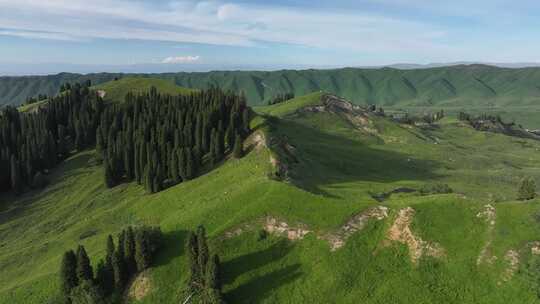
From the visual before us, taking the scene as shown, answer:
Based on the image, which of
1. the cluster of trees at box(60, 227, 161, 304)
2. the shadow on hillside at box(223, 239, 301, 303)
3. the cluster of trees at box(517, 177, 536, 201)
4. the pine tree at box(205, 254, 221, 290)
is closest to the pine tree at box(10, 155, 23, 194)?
the cluster of trees at box(60, 227, 161, 304)

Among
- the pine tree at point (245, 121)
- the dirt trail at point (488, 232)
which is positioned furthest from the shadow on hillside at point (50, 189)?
the dirt trail at point (488, 232)

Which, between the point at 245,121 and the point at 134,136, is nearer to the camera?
the point at 245,121

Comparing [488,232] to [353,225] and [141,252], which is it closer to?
[353,225]

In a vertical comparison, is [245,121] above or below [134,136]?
above

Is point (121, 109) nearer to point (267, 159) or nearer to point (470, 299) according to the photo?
point (267, 159)

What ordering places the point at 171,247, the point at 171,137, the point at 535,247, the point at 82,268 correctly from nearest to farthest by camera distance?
the point at 535,247
the point at 82,268
the point at 171,247
the point at 171,137

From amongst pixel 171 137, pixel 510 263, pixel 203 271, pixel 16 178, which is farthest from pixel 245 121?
pixel 510 263
